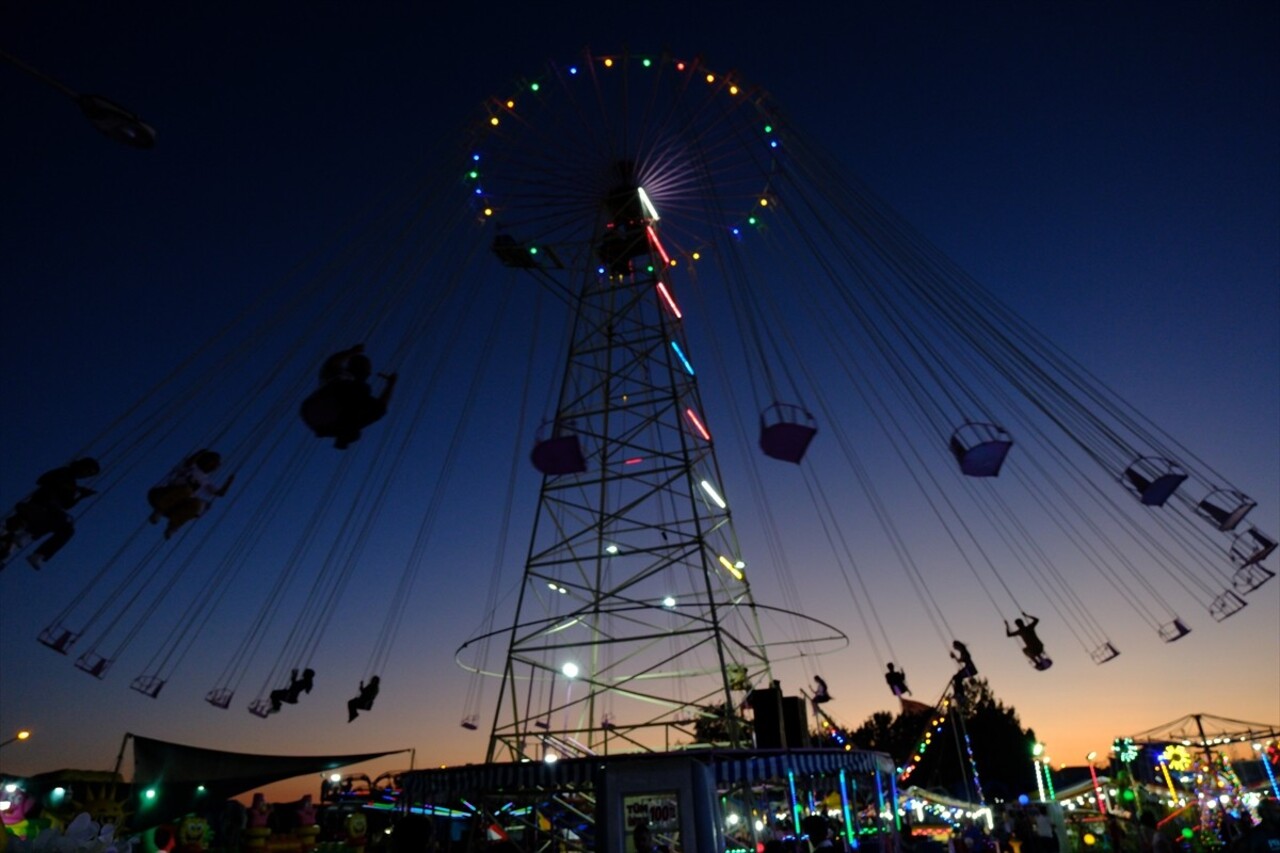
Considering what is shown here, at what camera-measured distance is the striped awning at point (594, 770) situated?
10.7 meters

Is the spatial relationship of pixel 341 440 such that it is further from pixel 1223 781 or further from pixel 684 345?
pixel 1223 781

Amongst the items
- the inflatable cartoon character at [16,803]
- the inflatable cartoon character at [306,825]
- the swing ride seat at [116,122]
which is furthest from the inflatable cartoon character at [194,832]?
the swing ride seat at [116,122]

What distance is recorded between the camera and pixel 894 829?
12070 mm

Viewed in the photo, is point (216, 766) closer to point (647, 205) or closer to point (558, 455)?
point (558, 455)

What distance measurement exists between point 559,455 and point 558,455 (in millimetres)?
19

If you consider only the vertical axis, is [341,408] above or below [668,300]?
below

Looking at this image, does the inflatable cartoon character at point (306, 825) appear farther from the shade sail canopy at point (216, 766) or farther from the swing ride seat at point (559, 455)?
the swing ride seat at point (559, 455)

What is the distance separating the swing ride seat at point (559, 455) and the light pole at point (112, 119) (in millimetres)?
9264

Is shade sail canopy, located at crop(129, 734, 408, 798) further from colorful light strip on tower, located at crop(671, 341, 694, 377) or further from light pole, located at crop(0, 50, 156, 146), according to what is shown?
light pole, located at crop(0, 50, 156, 146)

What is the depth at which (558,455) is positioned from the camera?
46.2 ft

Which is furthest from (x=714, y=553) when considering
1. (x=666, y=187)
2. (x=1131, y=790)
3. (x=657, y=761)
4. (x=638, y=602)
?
(x=1131, y=790)

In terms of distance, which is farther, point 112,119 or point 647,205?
point 647,205

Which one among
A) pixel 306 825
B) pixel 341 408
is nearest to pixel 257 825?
pixel 306 825

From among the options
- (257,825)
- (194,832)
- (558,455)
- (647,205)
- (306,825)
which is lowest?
(194,832)
